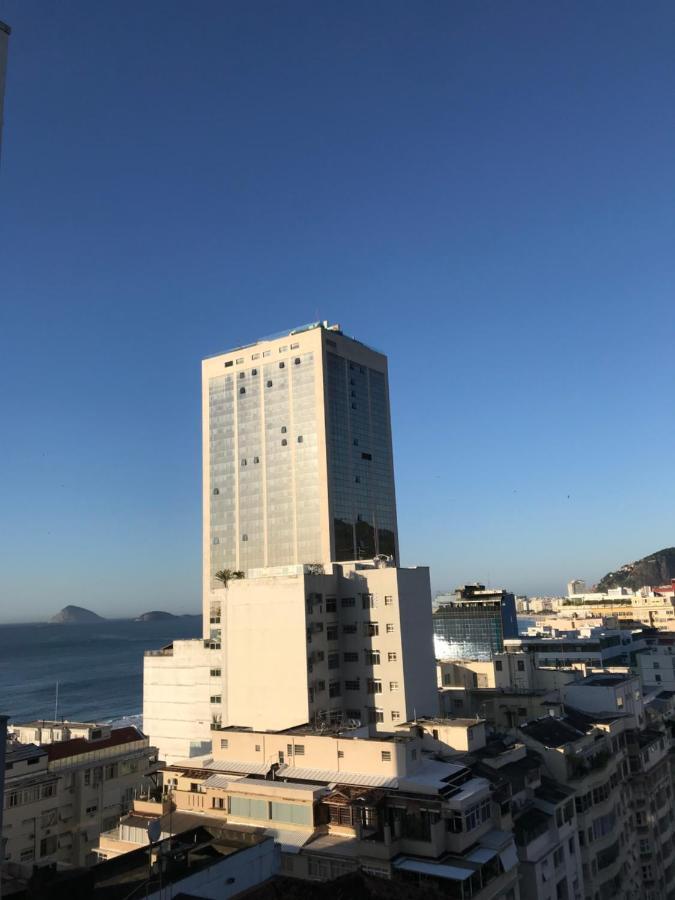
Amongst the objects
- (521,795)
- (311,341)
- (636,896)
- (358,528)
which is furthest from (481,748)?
(311,341)

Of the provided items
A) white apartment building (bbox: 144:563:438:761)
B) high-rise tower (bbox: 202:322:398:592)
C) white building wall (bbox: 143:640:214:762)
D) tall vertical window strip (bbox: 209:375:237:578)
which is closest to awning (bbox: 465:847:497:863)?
white apartment building (bbox: 144:563:438:761)

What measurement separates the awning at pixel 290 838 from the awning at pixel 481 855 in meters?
8.24

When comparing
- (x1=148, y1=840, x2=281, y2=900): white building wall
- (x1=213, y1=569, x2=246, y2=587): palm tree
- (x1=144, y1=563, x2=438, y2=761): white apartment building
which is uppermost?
(x1=213, y1=569, x2=246, y2=587): palm tree

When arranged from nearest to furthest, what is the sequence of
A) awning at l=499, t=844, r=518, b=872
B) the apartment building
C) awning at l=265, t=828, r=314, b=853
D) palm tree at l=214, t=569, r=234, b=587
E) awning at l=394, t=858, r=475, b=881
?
awning at l=394, t=858, r=475, b=881, awning at l=265, t=828, r=314, b=853, awning at l=499, t=844, r=518, b=872, the apartment building, palm tree at l=214, t=569, r=234, b=587

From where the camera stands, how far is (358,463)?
494 feet

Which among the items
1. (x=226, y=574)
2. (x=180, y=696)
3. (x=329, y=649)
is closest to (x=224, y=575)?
(x=226, y=574)

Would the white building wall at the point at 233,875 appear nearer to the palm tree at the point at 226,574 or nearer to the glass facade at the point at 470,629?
the palm tree at the point at 226,574

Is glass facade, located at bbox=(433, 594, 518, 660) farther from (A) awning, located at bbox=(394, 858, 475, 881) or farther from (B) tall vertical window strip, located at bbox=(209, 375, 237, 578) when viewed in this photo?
(A) awning, located at bbox=(394, 858, 475, 881)

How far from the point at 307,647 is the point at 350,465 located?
77287 mm

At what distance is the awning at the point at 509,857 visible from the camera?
1464 inches

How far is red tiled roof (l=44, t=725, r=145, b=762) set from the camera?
60031mm

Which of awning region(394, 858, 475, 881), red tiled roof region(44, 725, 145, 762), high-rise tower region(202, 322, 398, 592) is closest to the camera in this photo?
awning region(394, 858, 475, 881)

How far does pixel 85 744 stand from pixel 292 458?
3381 inches

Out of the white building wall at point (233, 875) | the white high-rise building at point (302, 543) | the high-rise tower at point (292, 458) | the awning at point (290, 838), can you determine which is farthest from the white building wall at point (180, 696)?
the white building wall at point (233, 875)
